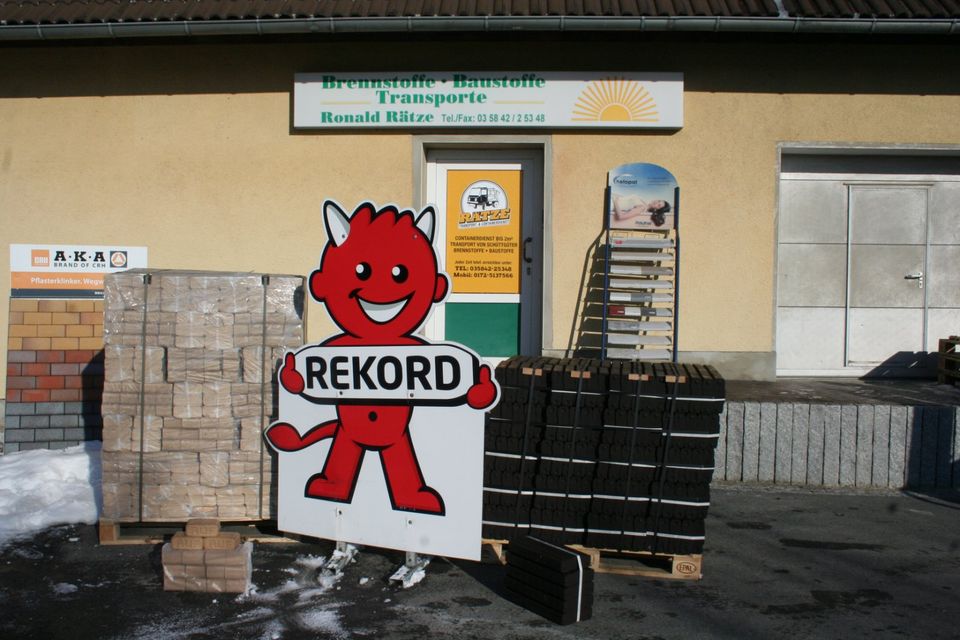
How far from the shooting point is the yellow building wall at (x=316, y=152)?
27.8ft

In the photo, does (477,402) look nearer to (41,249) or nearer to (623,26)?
(623,26)

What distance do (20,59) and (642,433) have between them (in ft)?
23.4

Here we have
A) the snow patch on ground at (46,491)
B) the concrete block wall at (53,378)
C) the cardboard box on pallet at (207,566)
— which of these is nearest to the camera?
the cardboard box on pallet at (207,566)

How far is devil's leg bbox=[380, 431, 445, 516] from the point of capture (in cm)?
520

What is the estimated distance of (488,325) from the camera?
8.93 meters

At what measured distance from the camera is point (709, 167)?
8469 millimetres

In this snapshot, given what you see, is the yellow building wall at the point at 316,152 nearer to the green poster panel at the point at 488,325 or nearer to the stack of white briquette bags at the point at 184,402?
the green poster panel at the point at 488,325

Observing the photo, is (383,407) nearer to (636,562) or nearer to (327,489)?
(327,489)

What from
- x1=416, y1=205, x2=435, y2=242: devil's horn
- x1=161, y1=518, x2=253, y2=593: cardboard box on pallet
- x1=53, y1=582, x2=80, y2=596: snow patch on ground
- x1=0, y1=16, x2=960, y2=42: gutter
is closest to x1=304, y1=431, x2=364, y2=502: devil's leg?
x1=161, y1=518, x2=253, y2=593: cardboard box on pallet

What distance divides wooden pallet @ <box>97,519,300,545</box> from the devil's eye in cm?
191

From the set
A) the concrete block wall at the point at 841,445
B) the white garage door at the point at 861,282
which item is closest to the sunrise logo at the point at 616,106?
the white garage door at the point at 861,282

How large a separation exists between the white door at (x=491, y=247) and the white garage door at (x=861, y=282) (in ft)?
8.27

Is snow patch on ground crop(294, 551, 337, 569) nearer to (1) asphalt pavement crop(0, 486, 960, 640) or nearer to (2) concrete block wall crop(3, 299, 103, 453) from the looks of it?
(1) asphalt pavement crop(0, 486, 960, 640)

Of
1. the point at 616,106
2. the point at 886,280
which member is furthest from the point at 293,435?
the point at 886,280
